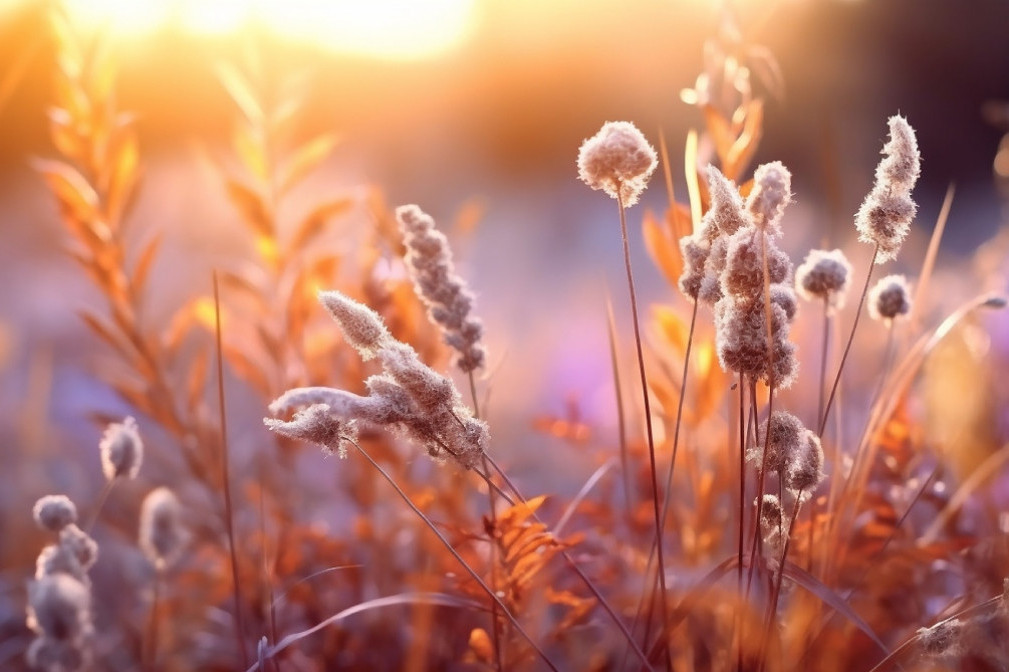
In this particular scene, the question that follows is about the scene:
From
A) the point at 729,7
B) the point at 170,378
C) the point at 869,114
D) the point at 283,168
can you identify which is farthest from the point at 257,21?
the point at 869,114

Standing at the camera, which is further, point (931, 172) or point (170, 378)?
point (931, 172)

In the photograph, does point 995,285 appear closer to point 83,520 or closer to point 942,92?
point 83,520

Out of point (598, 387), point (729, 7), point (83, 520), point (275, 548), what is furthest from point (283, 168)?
point (598, 387)

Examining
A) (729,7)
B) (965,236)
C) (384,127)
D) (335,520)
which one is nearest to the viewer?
(729,7)

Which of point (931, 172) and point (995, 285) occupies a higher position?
point (931, 172)

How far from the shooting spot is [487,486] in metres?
0.69

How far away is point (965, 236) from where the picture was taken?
388 centimetres

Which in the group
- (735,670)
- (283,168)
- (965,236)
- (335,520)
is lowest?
(735,670)

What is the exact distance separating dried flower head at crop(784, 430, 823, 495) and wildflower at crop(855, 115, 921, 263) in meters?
0.11

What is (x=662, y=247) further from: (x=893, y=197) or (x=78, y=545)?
(x=78, y=545)

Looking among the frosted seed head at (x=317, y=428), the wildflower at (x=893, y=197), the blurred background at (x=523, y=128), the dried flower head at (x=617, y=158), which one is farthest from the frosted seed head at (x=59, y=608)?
the blurred background at (x=523, y=128)

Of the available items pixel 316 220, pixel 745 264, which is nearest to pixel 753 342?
pixel 745 264

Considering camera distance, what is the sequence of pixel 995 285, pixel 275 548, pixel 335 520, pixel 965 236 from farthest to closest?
pixel 965 236
pixel 335 520
pixel 995 285
pixel 275 548

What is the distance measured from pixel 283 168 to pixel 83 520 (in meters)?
0.81
